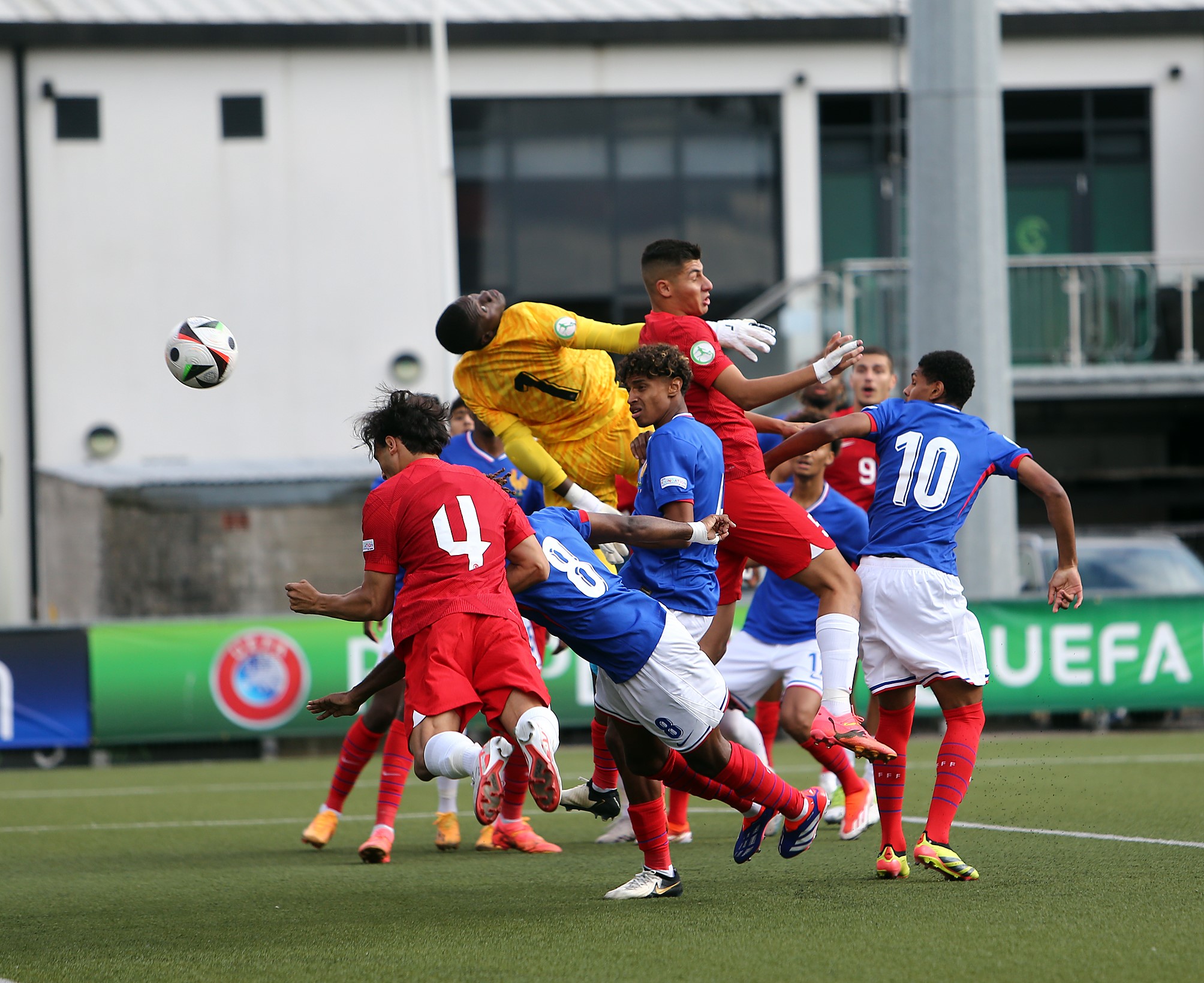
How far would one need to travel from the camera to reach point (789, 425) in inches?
264

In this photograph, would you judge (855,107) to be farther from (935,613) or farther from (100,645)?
(935,613)

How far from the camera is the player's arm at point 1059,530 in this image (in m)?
5.75

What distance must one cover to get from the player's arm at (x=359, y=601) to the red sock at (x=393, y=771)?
81.6 inches

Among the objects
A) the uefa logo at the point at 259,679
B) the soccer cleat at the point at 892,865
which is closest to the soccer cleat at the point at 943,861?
the soccer cleat at the point at 892,865

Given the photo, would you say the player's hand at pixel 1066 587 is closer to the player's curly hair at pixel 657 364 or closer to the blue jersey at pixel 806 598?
the player's curly hair at pixel 657 364

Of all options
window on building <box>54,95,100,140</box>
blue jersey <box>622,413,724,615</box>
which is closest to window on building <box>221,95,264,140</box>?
window on building <box>54,95,100,140</box>

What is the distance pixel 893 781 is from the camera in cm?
600

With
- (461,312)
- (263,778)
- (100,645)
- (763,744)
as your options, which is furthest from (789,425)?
(100,645)

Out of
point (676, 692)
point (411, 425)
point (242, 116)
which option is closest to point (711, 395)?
point (411, 425)

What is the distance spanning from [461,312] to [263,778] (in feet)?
20.9

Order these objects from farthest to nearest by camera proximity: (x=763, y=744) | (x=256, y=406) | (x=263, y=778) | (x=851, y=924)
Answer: (x=256, y=406) → (x=263, y=778) → (x=763, y=744) → (x=851, y=924)

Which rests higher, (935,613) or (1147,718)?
(935,613)

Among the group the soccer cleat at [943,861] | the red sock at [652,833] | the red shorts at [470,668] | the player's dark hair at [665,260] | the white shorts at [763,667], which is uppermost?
the player's dark hair at [665,260]

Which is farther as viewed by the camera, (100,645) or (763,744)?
(100,645)
